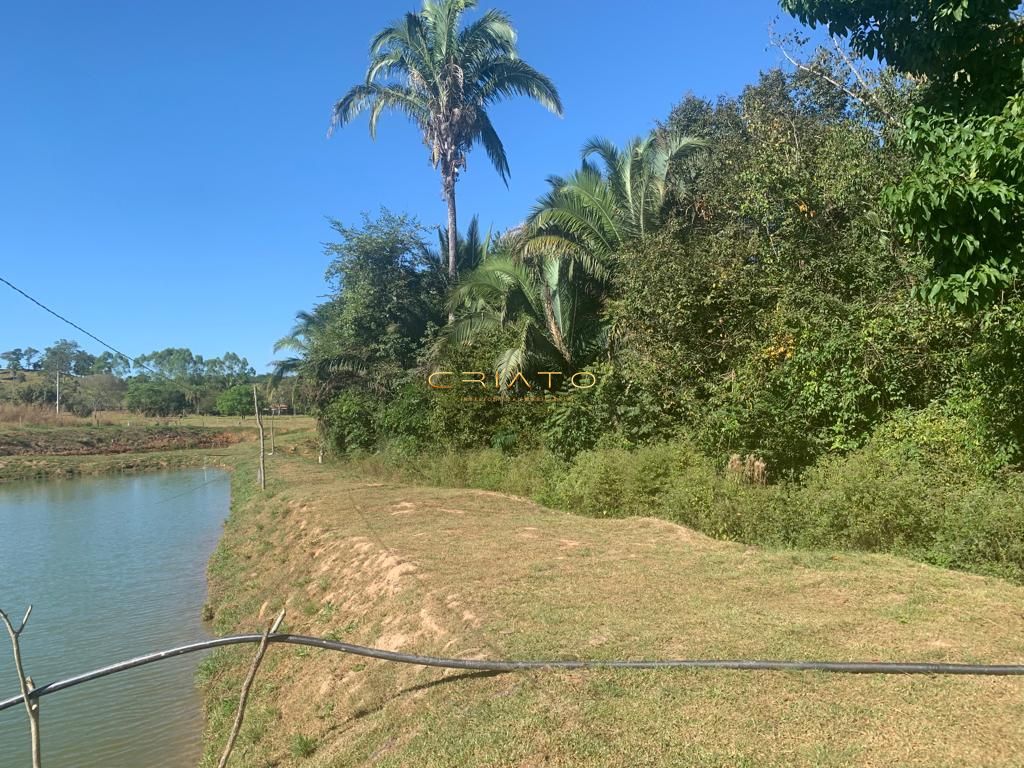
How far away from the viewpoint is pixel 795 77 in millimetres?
15078

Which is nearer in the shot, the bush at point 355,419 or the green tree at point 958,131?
the green tree at point 958,131

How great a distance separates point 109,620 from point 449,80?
52.7ft

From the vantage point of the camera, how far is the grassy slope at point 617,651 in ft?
11.3

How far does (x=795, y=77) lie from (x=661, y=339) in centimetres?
707

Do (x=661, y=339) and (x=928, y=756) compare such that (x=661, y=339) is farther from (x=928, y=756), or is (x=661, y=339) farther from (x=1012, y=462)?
(x=928, y=756)

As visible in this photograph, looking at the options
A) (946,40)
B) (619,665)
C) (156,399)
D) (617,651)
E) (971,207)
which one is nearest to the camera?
(619,665)

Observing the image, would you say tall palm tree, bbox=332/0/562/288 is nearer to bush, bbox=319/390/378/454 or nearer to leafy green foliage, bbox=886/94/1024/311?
bush, bbox=319/390/378/454

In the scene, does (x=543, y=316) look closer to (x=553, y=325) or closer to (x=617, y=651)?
(x=553, y=325)

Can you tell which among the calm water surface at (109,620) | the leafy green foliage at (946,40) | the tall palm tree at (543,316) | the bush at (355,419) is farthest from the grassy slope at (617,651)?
the bush at (355,419)

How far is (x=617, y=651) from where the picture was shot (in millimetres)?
4598

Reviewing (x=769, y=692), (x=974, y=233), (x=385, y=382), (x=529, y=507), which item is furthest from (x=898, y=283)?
(x=385, y=382)

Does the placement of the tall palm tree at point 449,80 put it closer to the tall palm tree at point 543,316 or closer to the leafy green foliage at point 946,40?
the tall palm tree at point 543,316

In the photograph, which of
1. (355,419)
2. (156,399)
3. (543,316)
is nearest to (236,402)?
(156,399)

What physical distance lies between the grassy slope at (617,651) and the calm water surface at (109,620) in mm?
592
